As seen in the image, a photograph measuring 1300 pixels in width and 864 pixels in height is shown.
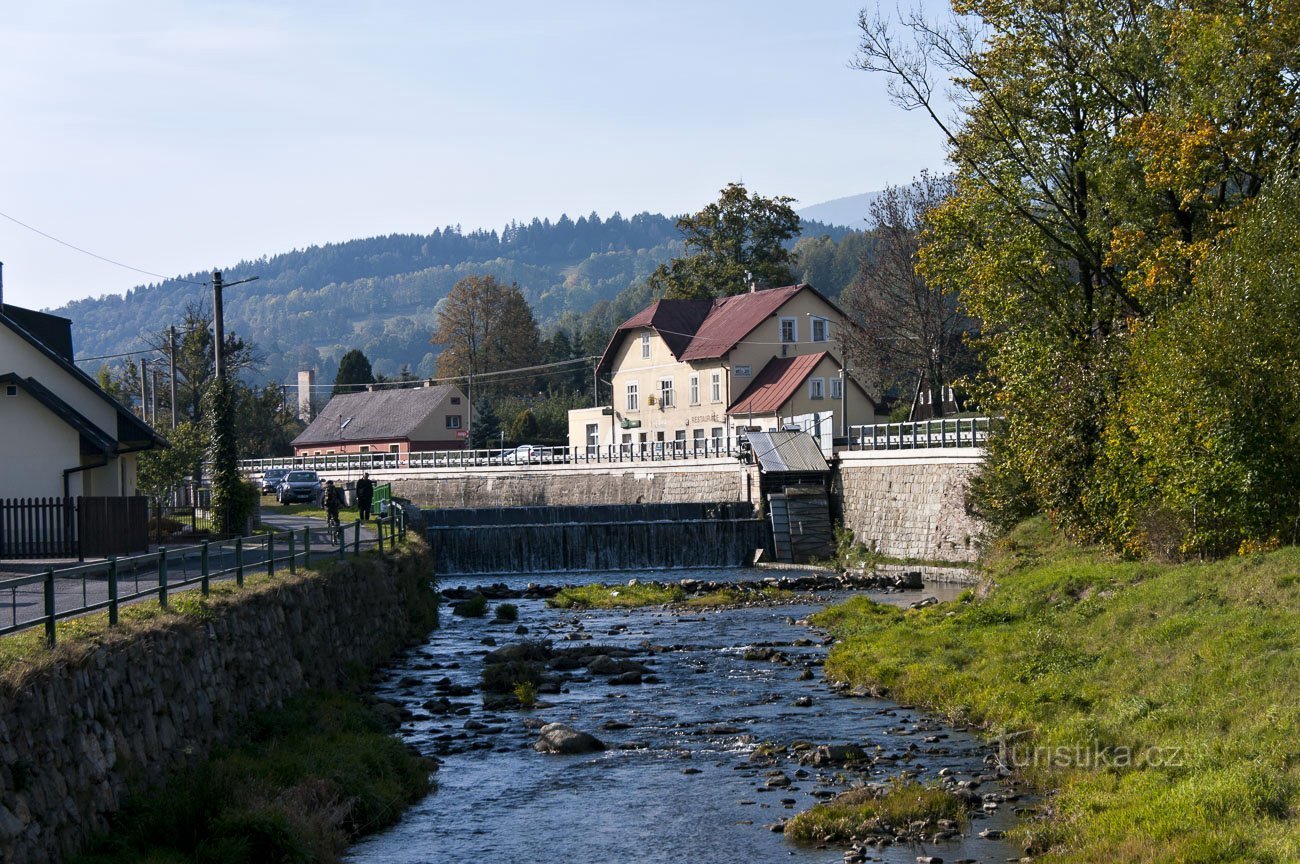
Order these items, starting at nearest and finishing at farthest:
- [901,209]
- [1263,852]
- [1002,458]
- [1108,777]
Answer: 1. [1263,852]
2. [1108,777]
3. [1002,458]
4. [901,209]

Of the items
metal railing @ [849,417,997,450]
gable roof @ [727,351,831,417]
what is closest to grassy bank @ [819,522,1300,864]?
metal railing @ [849,417,997,450]

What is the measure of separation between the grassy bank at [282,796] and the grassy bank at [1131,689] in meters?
7.01

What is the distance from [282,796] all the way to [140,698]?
1.77 meters

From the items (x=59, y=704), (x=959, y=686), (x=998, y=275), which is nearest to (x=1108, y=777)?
(x=959, y=686)

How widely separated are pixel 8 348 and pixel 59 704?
25.2 m

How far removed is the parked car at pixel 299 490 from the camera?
232 feet

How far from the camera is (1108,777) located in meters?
14.9

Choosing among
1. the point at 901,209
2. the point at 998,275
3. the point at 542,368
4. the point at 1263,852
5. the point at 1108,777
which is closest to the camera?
the point at 1263,852

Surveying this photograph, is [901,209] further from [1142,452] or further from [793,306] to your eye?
[1142,452]

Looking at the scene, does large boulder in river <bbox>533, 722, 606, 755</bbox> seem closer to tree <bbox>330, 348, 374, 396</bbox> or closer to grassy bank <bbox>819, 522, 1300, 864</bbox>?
grassy bank <bbox>819, 522, 1300, 864</bbox>

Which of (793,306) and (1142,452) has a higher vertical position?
(793,306)

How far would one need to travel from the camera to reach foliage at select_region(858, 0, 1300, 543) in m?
28.2

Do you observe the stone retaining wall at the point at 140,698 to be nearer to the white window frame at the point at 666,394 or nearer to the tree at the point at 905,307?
the tree at the point at 905,307

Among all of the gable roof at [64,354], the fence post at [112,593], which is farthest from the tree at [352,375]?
the fence post at [112,593]
